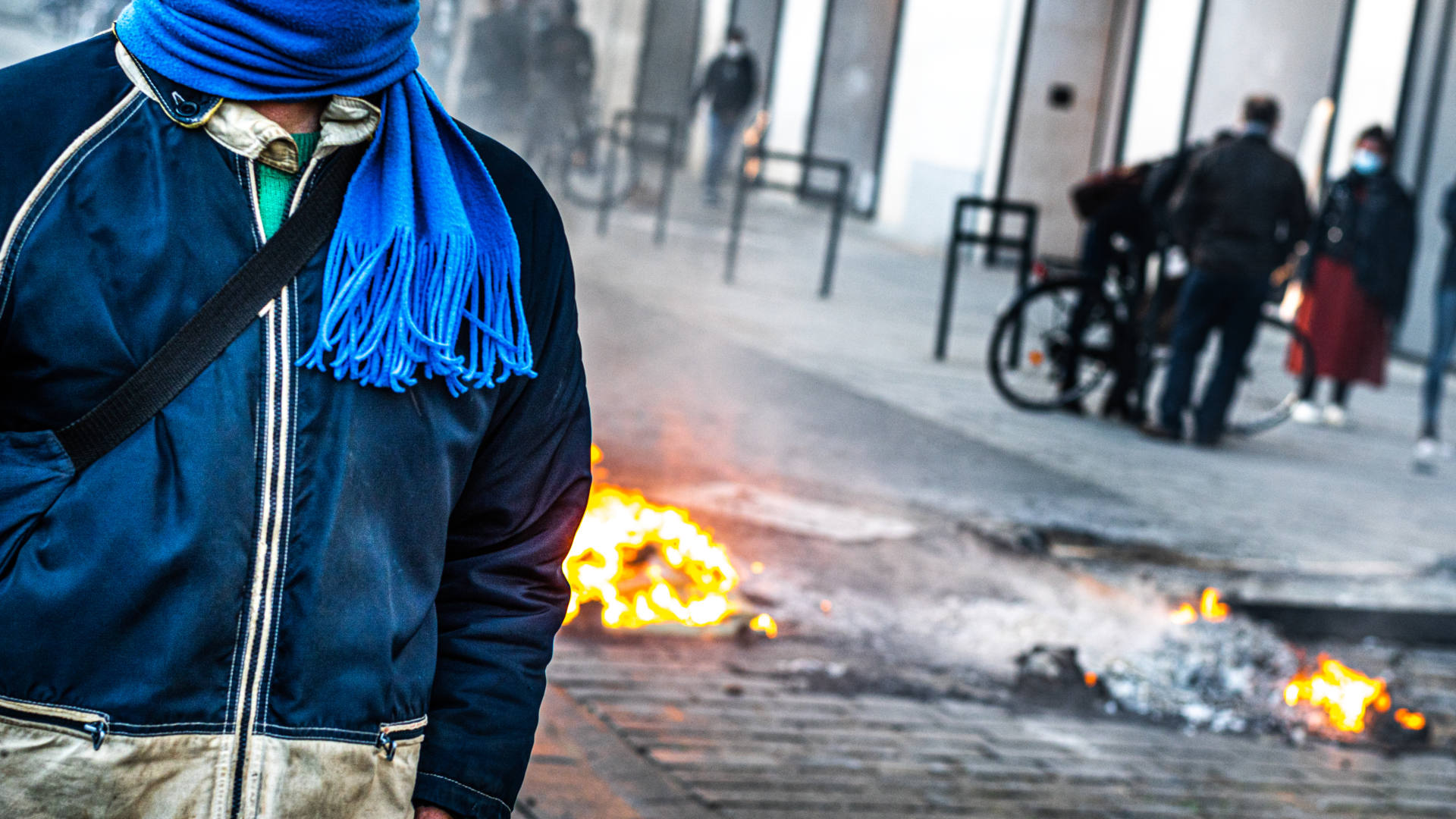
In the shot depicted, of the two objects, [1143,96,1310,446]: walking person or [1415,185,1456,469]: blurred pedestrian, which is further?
[1415,185,1456,469]: blurred pedestrian

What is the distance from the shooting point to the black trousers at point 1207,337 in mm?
9273

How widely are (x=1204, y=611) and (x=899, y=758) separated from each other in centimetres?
210

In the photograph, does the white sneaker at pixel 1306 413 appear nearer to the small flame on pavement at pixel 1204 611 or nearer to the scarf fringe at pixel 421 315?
the small flame on pavement at pixel 1204 611

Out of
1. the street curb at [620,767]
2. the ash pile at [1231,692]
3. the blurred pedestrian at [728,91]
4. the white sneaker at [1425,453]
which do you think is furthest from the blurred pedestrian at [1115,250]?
the blurred pedestrian at [728,91]

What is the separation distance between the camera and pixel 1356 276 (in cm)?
1072

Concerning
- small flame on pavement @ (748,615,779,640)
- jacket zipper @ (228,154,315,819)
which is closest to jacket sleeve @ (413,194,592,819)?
Result: jacket zipper @ (228,154,315,819)

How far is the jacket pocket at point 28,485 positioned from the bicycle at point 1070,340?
8.39 metres

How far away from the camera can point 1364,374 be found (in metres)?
11.2

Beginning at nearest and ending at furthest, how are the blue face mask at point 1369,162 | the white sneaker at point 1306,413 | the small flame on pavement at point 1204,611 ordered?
the small flame on pavement at point 1204,611 < the blue face mask at point 1369,162 < the white sneaker at point 1306,413

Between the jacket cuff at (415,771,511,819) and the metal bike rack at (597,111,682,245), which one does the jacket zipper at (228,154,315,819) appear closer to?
the jacket cuff at (415,771,511,819)

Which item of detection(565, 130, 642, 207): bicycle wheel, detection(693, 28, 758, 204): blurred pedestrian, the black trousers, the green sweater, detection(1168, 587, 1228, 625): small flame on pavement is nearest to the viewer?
the green sweater

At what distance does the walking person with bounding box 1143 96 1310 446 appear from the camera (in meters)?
9.08

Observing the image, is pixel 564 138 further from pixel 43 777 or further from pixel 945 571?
pixel 43 777

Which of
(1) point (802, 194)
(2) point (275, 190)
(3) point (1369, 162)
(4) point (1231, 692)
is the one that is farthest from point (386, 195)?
(1) point (802, 194)
